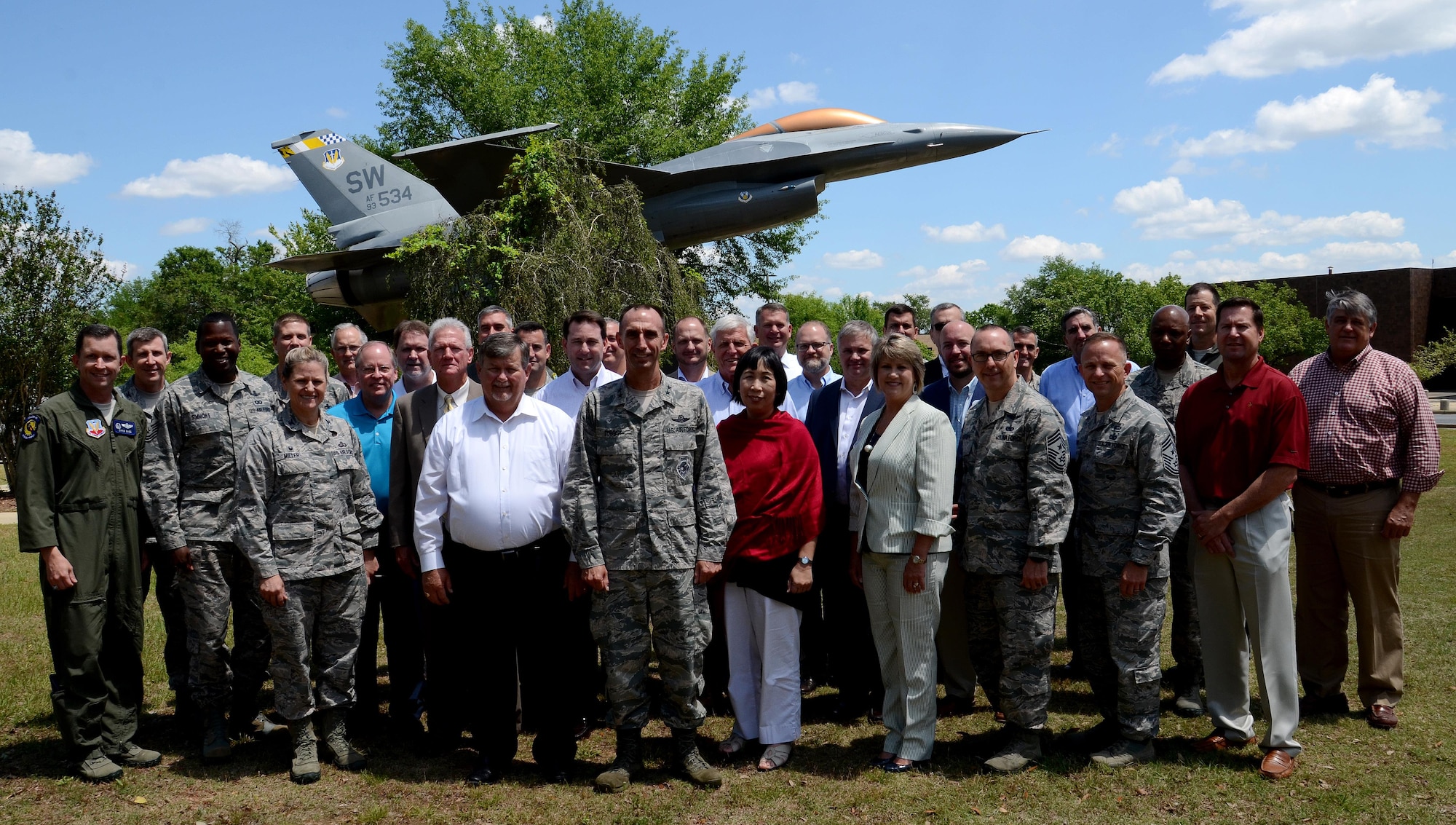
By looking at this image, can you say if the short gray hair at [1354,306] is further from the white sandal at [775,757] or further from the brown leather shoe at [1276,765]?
the white sandal at [775,757]

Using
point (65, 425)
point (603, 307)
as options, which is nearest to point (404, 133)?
point (603, 307)

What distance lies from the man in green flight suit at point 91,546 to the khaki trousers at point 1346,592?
586 centimetres

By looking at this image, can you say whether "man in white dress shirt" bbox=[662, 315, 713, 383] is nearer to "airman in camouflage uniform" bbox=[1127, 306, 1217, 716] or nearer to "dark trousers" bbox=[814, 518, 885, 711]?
"dark trousers" bbox=[814, 518, 885, 711]

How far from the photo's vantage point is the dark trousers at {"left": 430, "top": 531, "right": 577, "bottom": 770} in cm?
403

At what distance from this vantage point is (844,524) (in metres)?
4.80

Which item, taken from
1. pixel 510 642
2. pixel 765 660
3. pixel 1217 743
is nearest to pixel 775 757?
pixel 765 660

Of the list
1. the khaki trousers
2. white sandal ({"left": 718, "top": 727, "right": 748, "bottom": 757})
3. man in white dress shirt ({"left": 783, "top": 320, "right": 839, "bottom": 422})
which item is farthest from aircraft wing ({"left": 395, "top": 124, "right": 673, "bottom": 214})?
the khaki trousers

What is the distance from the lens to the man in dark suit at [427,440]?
4.36m

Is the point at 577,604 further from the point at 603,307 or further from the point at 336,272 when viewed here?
the point at 336,272

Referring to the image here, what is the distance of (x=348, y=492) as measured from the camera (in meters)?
4.24

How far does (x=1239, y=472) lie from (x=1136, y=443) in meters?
0.52

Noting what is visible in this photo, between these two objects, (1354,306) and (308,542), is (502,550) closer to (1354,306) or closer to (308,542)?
(308,542)

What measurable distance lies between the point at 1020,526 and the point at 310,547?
3.18 metres

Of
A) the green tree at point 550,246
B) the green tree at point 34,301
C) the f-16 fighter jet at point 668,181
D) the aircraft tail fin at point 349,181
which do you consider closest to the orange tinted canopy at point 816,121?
the f-16 fighter jet at point 668,181
